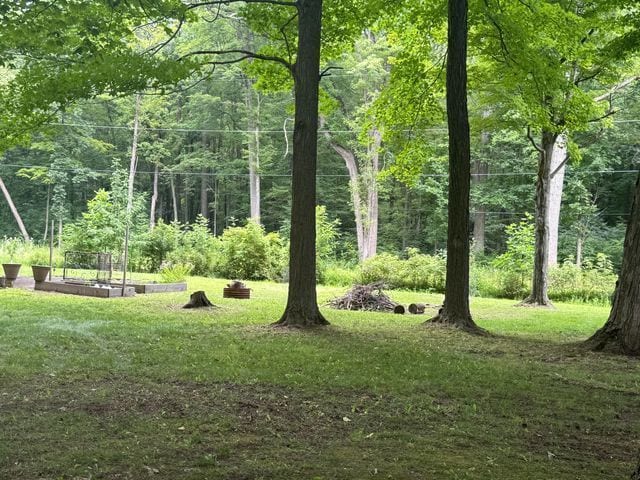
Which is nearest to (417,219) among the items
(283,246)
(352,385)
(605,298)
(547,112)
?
(283,246)

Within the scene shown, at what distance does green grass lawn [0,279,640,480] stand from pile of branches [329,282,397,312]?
4.38 metres

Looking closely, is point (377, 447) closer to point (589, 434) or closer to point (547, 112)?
point (589, 434)

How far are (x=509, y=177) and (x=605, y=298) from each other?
14357mm

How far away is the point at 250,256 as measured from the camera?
75.2ft

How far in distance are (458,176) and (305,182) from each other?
8.57ft

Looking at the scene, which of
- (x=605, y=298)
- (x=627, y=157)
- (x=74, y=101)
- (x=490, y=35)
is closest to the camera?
(x=74, y=101)

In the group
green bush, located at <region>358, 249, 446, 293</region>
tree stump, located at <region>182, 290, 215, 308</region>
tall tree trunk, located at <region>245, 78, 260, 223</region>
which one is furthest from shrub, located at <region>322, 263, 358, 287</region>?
tall tree trunk, located at <region>245, 78, 260, 223</region>

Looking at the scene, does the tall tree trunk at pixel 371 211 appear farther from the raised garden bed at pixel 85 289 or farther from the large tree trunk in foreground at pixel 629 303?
the large tree trunk in foreground at pixel 629 303

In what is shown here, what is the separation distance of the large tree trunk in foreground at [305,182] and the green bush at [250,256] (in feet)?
40.6

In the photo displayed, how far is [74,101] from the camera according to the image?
952 centimetres

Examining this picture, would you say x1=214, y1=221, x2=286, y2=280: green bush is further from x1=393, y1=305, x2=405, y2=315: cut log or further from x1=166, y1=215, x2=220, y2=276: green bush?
x1=393, y1=305, x2=405, y2=315: cut log

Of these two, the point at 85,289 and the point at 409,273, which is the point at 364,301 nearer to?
the point at 85,289

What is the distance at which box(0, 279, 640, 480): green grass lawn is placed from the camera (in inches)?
152

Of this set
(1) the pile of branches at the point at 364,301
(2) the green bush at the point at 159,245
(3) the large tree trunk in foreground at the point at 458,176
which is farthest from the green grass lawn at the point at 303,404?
(2) the green bush at the point at 159,245
